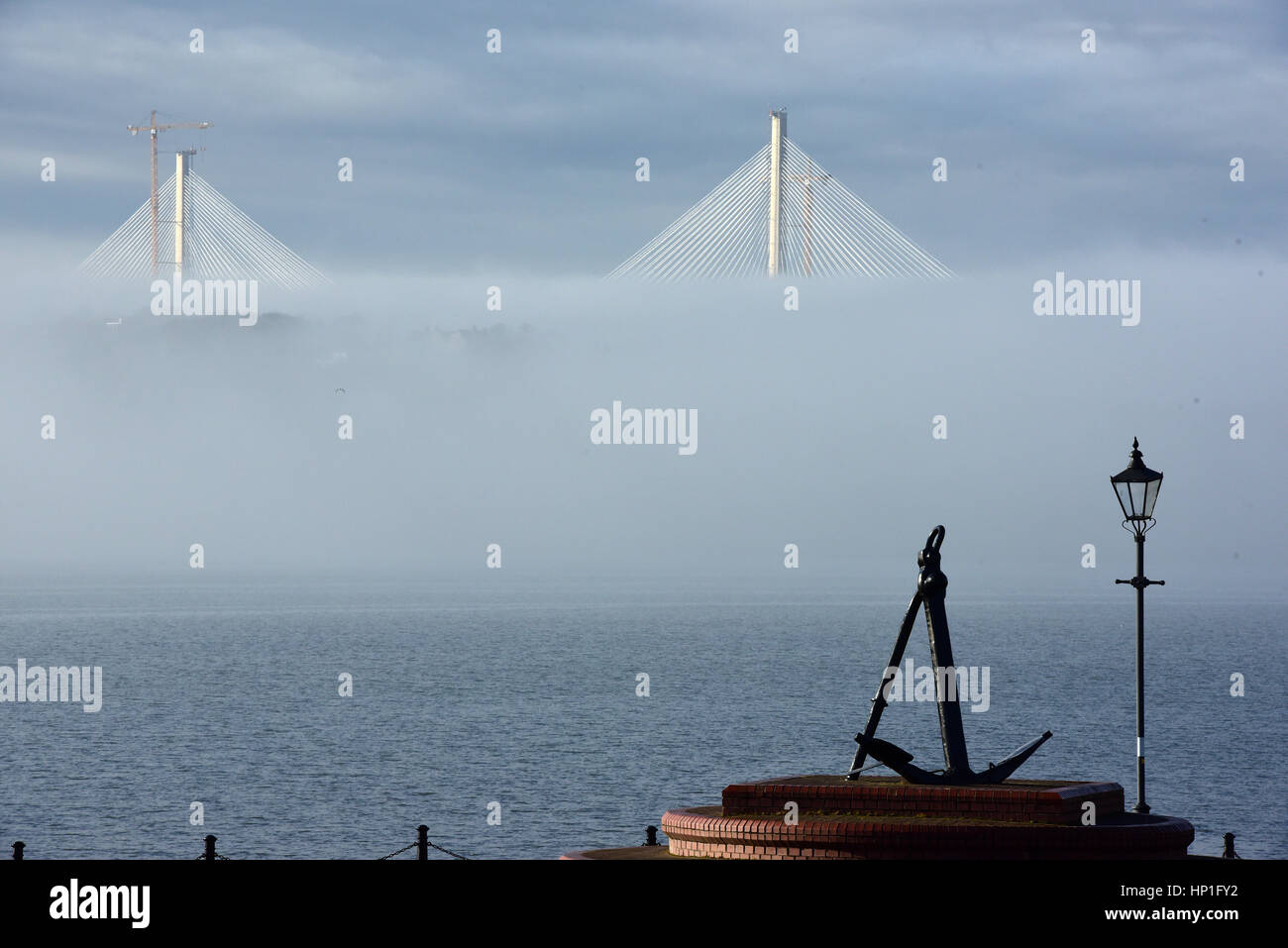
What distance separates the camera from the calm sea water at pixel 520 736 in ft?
169

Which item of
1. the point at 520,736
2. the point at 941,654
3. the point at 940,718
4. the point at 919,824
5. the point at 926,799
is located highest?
the point at 941,654

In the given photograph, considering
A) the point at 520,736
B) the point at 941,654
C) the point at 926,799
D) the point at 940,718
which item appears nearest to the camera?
the point at 926,799

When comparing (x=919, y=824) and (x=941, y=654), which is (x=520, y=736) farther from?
(x=919, y=824)

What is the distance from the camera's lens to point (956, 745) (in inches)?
690

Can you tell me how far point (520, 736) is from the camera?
77875mm

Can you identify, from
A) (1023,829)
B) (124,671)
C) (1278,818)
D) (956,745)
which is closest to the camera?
(1023,829)

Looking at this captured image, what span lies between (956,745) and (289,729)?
2797 inches

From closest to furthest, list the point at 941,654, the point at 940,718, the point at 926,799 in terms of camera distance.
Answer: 1. the point at 926,799
2. the point at 940,718
3. the point at 941,654

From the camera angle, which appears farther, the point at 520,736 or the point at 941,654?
the point at 520,736

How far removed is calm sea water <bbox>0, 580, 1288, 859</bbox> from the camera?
169 feet

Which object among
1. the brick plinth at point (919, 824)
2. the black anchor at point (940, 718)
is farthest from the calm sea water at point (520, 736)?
the brick plinth at point (919, 824)

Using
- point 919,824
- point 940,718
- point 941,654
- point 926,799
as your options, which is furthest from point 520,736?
point 919,824
